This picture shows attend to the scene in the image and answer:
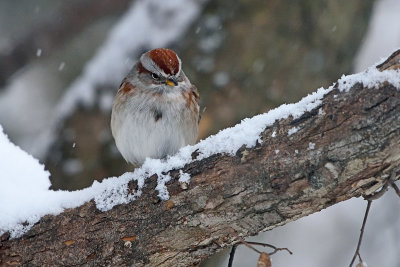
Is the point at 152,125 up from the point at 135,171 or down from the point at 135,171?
up

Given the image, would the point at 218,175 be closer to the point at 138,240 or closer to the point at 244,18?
the point at 138,240

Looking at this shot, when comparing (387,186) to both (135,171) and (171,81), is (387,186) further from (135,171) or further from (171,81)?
(171,81)

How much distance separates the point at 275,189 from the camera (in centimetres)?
264

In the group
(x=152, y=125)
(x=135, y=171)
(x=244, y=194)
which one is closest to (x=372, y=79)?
(x=244, y=194)

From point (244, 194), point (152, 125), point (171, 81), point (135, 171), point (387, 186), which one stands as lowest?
point (387, 186)

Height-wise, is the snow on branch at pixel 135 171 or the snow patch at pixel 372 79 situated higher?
the snow on branch at pixel 135 171

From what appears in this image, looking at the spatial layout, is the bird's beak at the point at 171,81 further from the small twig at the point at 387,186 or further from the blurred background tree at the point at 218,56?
the small twig at the point at 387,186

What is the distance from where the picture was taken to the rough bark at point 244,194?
2.44 metres

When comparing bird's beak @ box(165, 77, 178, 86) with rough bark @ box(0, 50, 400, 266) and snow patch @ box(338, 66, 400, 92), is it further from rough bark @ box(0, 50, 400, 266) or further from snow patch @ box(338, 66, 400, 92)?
snow patch @ box(338, 66, 400, 92)

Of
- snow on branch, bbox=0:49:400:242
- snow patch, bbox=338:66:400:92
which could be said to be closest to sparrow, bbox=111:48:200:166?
snow on branch, bbox=0:49:400:242

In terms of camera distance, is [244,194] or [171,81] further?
[171,81]

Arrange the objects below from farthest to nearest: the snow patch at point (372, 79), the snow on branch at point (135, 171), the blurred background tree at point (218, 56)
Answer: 1. the blurred background tree at point (218, 56)
2. the snow on branch at point (135, 171)
3. the snow patch at point (372, 79)

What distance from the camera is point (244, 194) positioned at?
107 inches

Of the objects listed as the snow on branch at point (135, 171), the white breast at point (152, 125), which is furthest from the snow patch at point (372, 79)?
the white breast at point (152, 125)
